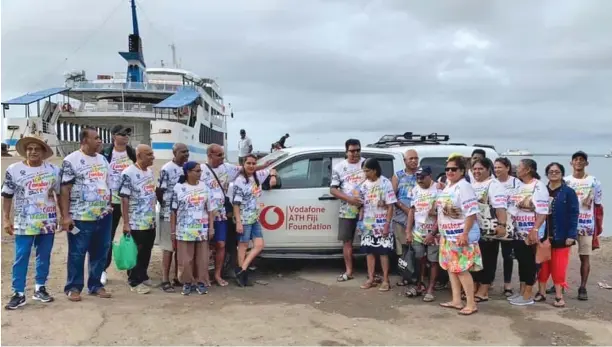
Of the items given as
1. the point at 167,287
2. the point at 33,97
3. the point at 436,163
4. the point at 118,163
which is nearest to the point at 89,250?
the point at 167,287

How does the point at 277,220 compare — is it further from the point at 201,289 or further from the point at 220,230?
the point at 201,289

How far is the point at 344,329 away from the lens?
4715 millimetres

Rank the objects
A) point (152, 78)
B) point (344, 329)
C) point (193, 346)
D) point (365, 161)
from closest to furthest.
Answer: point (193, 346), point (344, 329), point (365, 161), point (152, 78)

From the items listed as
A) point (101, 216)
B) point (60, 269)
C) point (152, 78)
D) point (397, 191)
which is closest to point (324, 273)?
point (397, 191)

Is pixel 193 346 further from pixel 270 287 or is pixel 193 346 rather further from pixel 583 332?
pixel 583 332

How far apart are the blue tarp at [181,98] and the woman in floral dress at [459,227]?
21883 mm

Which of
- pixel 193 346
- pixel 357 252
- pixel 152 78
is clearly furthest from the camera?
pixel 152 78

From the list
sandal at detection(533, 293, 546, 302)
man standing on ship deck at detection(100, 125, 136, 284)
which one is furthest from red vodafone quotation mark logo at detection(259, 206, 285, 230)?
sandal at detection(533, 293, 546, 302)

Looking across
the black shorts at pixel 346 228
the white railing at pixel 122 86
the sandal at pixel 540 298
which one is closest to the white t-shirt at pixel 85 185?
the black shorts at pixel 346 228

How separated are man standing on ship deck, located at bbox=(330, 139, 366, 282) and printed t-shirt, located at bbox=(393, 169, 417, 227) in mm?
460

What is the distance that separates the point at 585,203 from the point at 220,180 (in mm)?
4308

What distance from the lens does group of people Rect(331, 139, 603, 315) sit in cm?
518

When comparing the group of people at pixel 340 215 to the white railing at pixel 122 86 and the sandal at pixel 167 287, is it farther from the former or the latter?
the white railing at pixel 122 86

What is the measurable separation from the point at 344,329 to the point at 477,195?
2.04 meters
